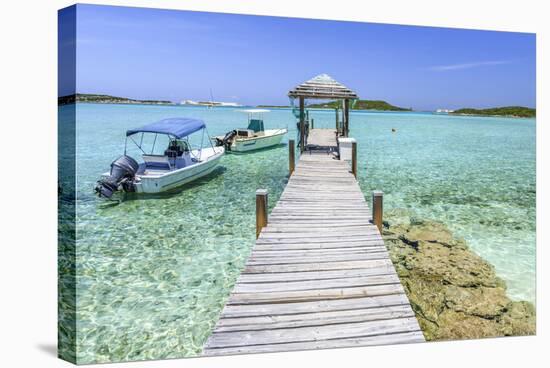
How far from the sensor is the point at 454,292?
6410 millimetres

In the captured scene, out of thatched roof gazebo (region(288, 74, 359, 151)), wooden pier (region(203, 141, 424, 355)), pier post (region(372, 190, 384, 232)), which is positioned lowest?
wooden pier (region(203, 141, 424, 355))

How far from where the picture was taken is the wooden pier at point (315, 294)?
351 centimetres

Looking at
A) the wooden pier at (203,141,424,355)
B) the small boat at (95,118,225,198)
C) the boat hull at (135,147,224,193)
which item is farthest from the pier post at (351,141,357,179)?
the boat hull at (135,147,224,193)

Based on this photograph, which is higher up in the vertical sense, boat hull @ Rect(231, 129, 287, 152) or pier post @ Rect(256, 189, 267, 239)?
boat hull @ Rect(231, 129, 287, 152)

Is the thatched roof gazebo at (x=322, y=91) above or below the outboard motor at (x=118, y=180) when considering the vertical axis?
above

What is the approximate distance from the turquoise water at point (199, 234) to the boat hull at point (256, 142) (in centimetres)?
141

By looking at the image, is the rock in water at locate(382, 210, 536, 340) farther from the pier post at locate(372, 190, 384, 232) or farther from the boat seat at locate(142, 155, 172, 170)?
the boat seat at locate(142, 155, 172, 170)

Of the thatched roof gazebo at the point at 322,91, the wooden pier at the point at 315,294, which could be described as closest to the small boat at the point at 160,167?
the thatched roof gazebo at the point at 322,91

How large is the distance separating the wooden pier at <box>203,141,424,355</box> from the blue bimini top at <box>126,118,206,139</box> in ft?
22.3

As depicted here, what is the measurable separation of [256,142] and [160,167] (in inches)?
376

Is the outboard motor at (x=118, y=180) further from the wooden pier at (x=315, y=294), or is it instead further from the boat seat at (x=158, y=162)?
the wooden pier at (x=315, y=294)

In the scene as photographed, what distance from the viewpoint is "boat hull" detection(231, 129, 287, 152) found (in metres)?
20.3

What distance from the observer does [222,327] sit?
3537 mm
